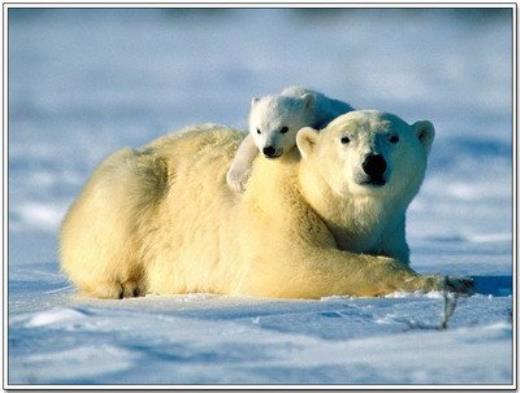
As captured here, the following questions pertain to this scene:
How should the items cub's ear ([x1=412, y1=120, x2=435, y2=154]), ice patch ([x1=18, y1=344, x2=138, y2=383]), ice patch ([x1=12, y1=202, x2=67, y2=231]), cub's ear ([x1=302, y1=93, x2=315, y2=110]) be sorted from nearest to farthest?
ice patch ([x1=18, y1=344, x2=138, y2=383]) < cub's ear ([x1=412, y1=120, x2=435, y2=154]) < cub's ear ([x1=302, y1=93, x2=315, y2=110]) < ice patch ([x1=12, y1=202, x2=67, y2=231])

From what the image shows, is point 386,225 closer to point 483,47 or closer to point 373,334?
point 373,334

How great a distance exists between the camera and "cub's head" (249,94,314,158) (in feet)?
19.9

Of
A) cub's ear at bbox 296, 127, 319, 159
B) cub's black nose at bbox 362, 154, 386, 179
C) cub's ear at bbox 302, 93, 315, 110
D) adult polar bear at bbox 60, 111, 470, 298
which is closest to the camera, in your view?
cub's black nose at bbox 362, 154, 386, 179

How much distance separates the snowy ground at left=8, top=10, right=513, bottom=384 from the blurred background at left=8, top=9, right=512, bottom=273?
2.3 inches

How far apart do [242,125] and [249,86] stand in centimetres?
803

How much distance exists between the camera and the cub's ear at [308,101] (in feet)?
20.2

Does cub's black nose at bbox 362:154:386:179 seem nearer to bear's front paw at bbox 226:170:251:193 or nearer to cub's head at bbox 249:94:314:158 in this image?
cub's head at bbox 249:94:314:158

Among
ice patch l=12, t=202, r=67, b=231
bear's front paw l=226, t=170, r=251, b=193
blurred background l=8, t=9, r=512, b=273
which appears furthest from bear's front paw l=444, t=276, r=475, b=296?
ice patch l=12, t=202, r=67, b=231

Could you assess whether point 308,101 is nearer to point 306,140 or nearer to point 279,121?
point 279,121

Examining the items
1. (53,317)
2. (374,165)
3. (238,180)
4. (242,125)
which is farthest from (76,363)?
(242,125)

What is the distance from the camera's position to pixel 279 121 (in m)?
6.12

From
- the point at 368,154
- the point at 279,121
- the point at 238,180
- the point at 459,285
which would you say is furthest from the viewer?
the point at 238,180

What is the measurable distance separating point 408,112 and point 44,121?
5.92m

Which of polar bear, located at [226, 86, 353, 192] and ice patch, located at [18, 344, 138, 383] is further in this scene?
polar bear, located at [226, 86, 353, 192]
